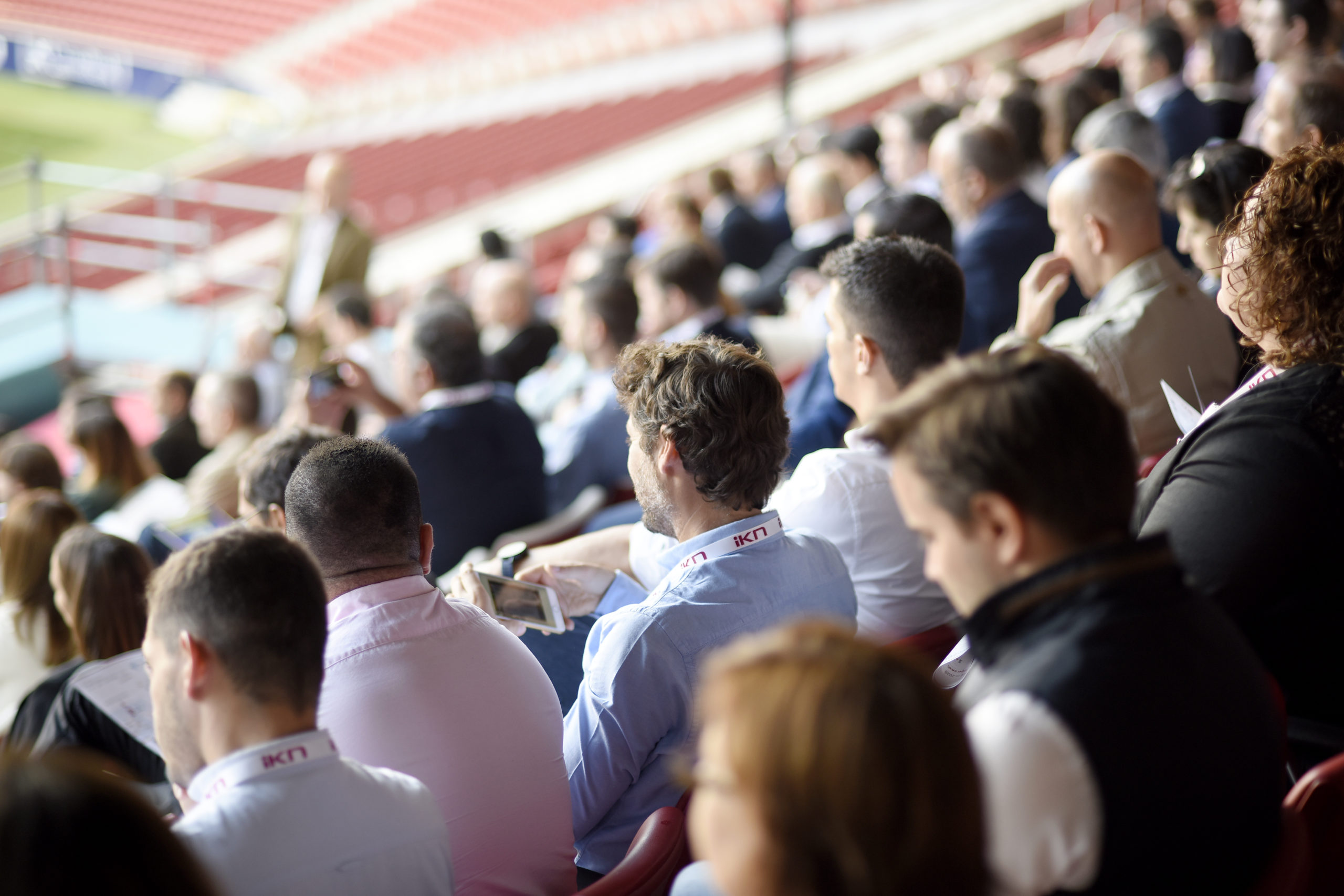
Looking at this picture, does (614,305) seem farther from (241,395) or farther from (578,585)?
(578,585)

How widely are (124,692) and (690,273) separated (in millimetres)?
2230

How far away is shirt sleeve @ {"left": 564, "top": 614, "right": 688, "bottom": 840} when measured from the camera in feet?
5.56

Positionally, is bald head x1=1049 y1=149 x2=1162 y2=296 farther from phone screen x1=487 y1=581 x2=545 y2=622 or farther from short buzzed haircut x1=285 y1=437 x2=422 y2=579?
short buzzed haircut x1=285 y1=437 x2=422 y2=579

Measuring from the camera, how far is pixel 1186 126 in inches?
202

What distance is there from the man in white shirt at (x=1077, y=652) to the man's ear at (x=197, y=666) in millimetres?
758

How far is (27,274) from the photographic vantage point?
37.1 feet

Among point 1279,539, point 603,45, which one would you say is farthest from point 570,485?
point 603,45

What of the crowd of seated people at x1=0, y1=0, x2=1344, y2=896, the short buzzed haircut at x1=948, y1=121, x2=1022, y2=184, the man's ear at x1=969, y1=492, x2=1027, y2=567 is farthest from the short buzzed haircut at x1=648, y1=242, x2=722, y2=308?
the man's ear at x1=969, y1=492, x2=1027, y2=567

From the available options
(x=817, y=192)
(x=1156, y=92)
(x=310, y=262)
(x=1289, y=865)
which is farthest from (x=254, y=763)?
(x=1156, y=92)

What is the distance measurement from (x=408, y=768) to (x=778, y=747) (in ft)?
2.79

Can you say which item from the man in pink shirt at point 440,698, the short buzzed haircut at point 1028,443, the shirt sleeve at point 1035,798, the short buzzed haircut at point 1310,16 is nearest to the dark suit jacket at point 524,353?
the man in pink shirt at point 440,698

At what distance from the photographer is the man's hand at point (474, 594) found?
74.2 inches

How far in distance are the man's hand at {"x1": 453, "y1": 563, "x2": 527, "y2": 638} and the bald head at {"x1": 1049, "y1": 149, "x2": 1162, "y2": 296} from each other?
1682mm

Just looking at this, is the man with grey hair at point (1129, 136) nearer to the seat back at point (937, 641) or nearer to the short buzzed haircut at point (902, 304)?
the short buzzed haircut at point (902, 304)
